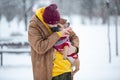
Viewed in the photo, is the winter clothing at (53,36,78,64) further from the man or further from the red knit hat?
the red knit hat

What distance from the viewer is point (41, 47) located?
8.89 feet

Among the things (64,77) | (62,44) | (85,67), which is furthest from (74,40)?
(85,67)

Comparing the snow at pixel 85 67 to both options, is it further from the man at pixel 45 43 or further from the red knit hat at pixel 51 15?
the red knit hat at pixel 51 15

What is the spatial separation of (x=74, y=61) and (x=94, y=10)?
120ft

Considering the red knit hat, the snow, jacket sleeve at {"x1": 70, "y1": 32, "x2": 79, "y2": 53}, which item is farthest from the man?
the snow

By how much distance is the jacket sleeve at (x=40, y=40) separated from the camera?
8.91 ft

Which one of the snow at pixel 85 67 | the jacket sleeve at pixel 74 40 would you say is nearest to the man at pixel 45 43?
the jacket sleeve at pixel 74 40

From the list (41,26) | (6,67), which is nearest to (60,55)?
(41,26)

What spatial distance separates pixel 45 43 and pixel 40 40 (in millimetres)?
51

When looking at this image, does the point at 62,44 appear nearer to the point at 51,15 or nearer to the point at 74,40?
the point at 74,40

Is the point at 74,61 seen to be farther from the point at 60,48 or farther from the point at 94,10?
the point at 94,10

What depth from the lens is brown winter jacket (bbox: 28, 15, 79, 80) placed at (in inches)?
107

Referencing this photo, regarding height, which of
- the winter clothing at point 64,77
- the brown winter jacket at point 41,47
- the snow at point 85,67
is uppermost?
the brown winter jacket at point 41,47

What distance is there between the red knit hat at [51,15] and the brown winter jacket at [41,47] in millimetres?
70
